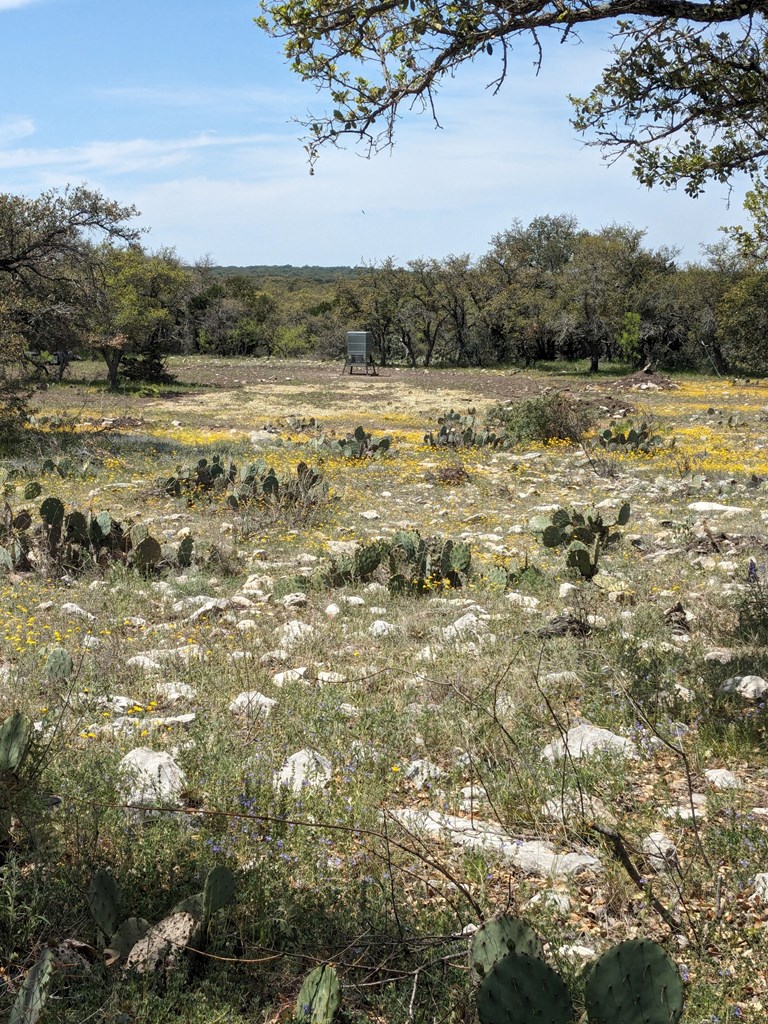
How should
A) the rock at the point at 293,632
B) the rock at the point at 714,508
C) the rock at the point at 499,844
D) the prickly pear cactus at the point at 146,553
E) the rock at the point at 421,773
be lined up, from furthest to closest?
the rock at the point at 714,508
the prickly pear cactus at the point at 146,553
the rock at the point at 293,632
the rock at the point at 421,773
the rock at the point at 499,844

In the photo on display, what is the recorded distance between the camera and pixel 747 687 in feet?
14.0

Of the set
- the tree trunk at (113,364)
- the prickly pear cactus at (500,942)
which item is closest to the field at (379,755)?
the prickly pear cactus at (500,942)

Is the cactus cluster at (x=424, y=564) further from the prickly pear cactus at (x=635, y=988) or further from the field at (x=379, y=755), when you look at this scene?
the prickly pear cactus at (x=635, y=988)

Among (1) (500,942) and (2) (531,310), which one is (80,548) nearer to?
(1) (500,942)

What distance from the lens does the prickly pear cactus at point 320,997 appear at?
2102mm

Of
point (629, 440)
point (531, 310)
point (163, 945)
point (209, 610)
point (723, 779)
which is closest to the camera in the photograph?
point (163, 945)

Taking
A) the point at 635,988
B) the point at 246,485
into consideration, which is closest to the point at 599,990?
the point at 635,988

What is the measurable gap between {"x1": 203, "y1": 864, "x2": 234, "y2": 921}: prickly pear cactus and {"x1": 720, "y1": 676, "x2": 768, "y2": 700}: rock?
2.95 metres

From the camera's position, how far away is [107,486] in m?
11.7

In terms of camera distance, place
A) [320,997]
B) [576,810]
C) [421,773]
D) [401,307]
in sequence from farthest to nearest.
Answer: [401,307], [421,773], [576,810], [320,997]

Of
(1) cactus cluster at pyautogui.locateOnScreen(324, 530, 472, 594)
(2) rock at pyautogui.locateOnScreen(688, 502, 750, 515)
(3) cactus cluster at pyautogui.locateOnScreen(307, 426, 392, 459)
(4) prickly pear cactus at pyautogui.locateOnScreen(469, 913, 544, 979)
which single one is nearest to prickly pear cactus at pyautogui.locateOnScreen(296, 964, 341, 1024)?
(4) prickly pear cactus at pyautogui.locateOnScreen(469, 913, 544, 979)

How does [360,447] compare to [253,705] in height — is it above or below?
above

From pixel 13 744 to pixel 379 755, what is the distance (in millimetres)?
1586

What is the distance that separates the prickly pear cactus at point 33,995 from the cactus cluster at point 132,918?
0.31 meters
